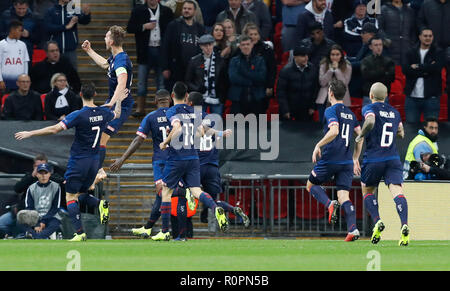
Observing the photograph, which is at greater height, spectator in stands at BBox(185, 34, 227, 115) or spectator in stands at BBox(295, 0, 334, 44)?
spectator in stands at BBox(295, 0, 334, 44)

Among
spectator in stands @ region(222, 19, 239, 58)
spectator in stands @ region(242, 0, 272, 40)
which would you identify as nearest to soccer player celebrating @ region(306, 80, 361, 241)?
spectator in stands @ region(222, 19, 239, 58)

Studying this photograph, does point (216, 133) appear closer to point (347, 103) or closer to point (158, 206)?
point (158, 206)

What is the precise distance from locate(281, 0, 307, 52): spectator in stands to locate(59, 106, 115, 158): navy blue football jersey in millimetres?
8196

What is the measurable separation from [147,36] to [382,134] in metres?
8.83

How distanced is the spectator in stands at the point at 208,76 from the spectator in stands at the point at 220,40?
183 mm

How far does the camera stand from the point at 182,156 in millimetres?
18422

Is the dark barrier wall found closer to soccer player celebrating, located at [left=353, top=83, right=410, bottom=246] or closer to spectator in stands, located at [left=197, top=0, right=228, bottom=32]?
spectator in stands, located at [left=197, top=0, right=228, bottom=32]

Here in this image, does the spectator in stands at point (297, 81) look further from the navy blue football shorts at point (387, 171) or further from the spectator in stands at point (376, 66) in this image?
the navy blue football shorts at point (387, 171)

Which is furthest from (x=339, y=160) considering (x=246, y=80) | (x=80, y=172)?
(x=246, y=80)

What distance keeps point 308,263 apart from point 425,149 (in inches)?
364

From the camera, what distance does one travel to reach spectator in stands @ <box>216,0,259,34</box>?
2559 centimetres

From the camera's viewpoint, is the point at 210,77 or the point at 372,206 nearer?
the point at 372,206

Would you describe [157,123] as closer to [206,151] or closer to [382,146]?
[206,151]

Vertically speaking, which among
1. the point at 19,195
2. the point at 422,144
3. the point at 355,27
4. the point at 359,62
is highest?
the point at 355,27
